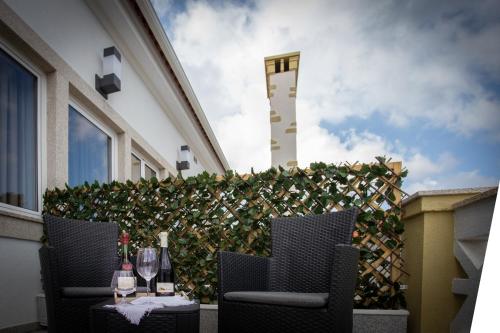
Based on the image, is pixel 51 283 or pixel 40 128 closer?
pixel 51 283

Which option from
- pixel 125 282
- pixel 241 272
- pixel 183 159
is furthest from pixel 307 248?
pixel 183 159

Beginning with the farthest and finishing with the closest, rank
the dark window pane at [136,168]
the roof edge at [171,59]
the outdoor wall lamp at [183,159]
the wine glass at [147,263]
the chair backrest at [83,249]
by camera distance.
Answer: the outdoor wall lamp at [183,159]
the dark window pane at [136,168]
the roof edge at [171,59]
the chair backrest at [83,249]
the wine glass at [147,263]

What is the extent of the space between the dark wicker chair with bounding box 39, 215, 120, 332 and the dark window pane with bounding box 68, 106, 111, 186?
151 centimetres

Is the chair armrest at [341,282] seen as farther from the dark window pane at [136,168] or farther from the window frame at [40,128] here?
the dark window pane at [136,168]

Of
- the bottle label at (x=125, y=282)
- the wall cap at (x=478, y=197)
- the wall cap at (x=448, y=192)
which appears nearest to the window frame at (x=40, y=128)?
the bottle label at (x=125, y=282)

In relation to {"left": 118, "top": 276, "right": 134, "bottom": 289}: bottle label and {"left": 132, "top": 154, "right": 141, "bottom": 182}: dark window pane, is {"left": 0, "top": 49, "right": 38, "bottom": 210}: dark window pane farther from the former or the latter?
{"left": 132, "top": 154, "right": 141, "bottom": 182}: dark window pane

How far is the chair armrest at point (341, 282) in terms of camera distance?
144 centimetres

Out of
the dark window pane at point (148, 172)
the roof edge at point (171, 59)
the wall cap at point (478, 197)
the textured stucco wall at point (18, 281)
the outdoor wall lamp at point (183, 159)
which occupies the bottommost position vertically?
the textured stucco wall at point (18, 281)

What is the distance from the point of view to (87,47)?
3.58 m

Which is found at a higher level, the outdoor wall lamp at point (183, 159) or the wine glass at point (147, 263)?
the outdoor wall lamp at point (183, 159)

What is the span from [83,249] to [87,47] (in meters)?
2.43

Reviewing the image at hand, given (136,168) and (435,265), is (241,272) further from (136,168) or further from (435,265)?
(136,168)

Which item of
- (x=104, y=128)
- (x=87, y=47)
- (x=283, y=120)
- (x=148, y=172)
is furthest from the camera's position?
(x=283, y=120)

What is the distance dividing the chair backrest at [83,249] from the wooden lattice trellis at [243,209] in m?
0.60
